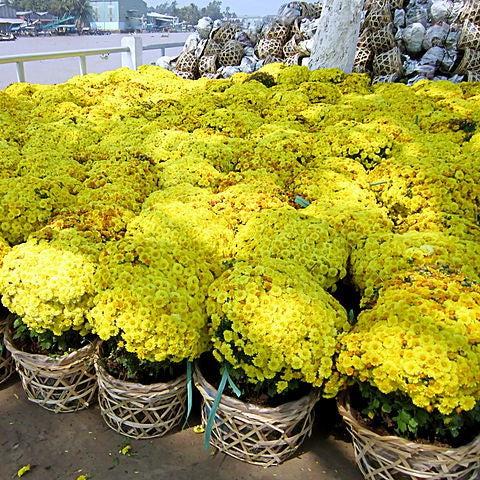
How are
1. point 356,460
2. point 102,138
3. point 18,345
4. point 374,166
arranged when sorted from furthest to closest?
point 102,138 < point 374,166 < point 18,345 < point 356,460

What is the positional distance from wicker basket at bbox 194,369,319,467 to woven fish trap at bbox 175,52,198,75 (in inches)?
345

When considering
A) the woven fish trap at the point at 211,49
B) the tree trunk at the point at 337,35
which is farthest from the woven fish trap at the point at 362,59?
the woven fish trap at the point at 211,49

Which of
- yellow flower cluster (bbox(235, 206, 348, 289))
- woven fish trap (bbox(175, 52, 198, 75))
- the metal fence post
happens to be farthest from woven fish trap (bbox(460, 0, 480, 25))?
yellow flower cluster (bbox(235, 206, 348, 289))

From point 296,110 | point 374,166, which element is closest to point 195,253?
point 374,166

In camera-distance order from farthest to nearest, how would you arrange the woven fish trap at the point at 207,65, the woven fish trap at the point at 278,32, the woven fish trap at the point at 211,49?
the woven fish trap at the point at 211,49
the woven fish trap at the point at 278,32
the woven fish trap at the point at 207,65

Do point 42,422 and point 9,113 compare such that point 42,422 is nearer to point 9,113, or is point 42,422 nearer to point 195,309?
point 195,309

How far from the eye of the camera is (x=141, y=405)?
252 centimetres

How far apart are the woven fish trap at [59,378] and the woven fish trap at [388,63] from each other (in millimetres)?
7381

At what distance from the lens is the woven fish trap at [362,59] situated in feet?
27.9

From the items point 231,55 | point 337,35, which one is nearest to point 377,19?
point 337,35

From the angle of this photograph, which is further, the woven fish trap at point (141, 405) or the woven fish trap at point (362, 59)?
the woven fish trap at point (362, 59)

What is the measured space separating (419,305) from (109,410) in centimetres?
169

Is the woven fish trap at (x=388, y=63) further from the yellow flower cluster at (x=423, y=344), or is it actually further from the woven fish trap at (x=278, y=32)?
the yellow flower cluster at (x=423, y=344)

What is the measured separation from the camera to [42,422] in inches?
107
